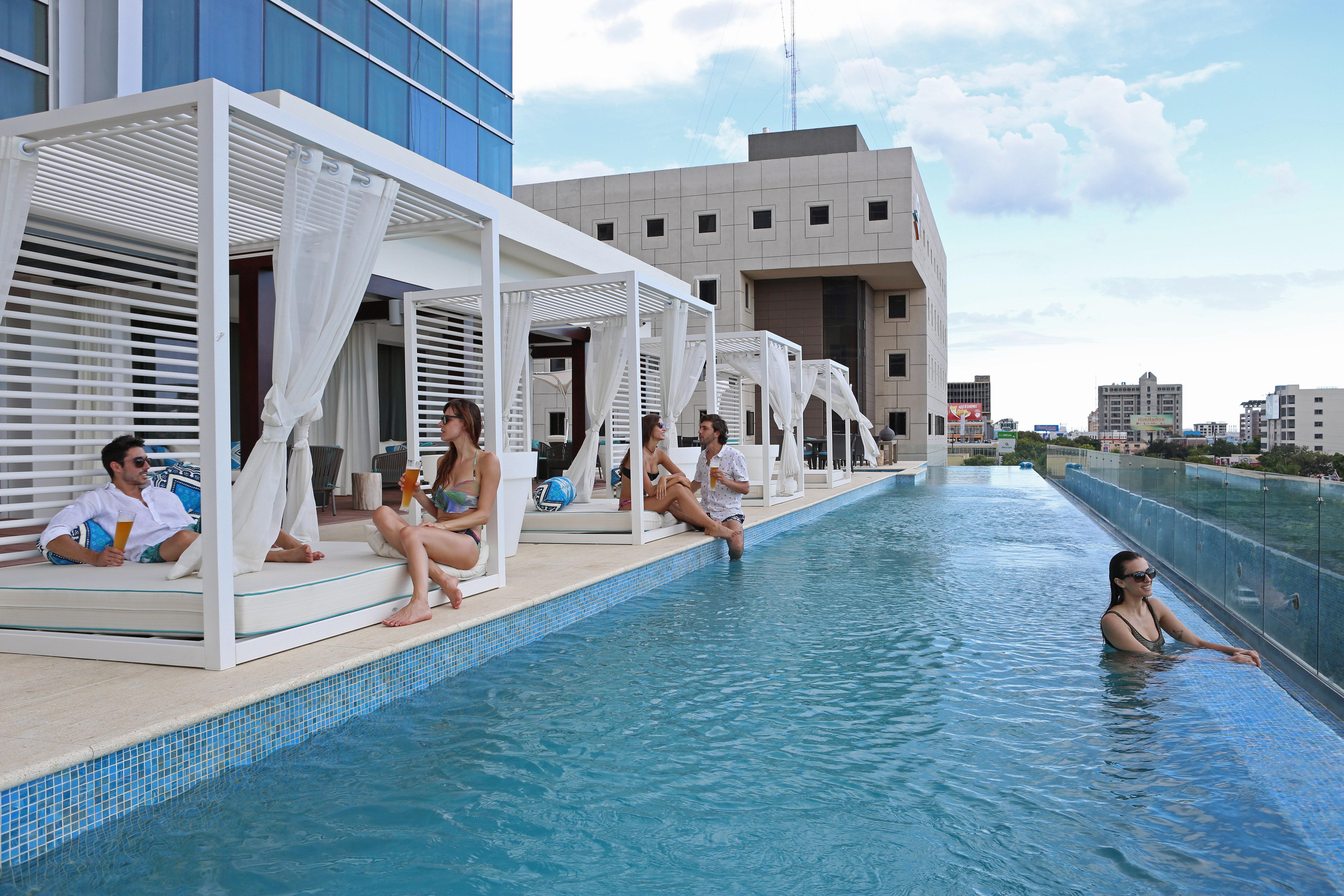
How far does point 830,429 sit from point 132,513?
12.3 m

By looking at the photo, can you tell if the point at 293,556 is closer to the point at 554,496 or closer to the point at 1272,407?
the point at 554,496

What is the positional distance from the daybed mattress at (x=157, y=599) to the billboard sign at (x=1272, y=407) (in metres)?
32.5

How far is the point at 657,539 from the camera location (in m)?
7.17

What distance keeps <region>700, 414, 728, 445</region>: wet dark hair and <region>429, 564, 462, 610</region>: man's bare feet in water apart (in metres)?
3.51

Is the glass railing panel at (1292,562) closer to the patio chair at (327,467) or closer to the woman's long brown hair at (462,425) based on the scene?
the woman's long brown hair at (462,425)

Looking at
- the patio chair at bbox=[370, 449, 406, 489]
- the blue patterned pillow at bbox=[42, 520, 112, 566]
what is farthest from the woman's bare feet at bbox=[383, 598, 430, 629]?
the patio chair at bbox=[370, 449, 406, 489]

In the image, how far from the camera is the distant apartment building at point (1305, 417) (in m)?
21.7

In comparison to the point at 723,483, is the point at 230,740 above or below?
below

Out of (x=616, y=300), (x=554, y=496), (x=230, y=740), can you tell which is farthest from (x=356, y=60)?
(x=230, y=740)

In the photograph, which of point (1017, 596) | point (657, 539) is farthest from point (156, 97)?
point (1017, 596)

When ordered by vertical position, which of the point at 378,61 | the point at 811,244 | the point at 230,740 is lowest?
the point at 230,740

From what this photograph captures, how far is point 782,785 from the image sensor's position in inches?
108

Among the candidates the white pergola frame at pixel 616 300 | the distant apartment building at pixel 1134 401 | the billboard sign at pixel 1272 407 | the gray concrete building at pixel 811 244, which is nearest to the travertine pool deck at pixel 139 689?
the white pergola frame at pixel 616 300

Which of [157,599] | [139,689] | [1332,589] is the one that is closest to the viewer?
[139,689]
